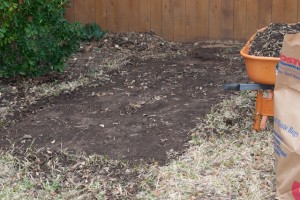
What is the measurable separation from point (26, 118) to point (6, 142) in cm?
61

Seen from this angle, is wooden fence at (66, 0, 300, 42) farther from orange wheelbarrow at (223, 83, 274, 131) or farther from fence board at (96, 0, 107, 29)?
orange wheelbarrow at (223, 83, 274, 131)

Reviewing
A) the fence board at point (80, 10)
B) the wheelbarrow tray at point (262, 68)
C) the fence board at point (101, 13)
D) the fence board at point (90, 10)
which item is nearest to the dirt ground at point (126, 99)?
the fence board at point (101, 13)

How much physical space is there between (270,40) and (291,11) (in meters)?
3.07

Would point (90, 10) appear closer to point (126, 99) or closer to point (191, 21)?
point (191, 21)

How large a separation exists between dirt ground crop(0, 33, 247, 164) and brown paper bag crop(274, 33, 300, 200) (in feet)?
3.66

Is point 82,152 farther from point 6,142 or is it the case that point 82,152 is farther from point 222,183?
point 222,183

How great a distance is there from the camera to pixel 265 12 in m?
8.22

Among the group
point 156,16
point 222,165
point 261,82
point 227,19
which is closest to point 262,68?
point 261,82

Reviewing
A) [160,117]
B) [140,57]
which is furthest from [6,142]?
[140,57]

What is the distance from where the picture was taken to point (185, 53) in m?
8.11

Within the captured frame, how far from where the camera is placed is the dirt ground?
5.18 metres

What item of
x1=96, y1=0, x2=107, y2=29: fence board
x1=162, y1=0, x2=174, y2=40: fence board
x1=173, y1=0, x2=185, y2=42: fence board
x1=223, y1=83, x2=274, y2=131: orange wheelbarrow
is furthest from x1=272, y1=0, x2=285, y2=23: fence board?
x1=223, y1=83, x2=274, y2=131: orange wheelbarrow

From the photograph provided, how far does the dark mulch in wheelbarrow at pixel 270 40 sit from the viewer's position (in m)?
5.11

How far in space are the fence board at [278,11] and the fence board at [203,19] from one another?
36.6 inches
